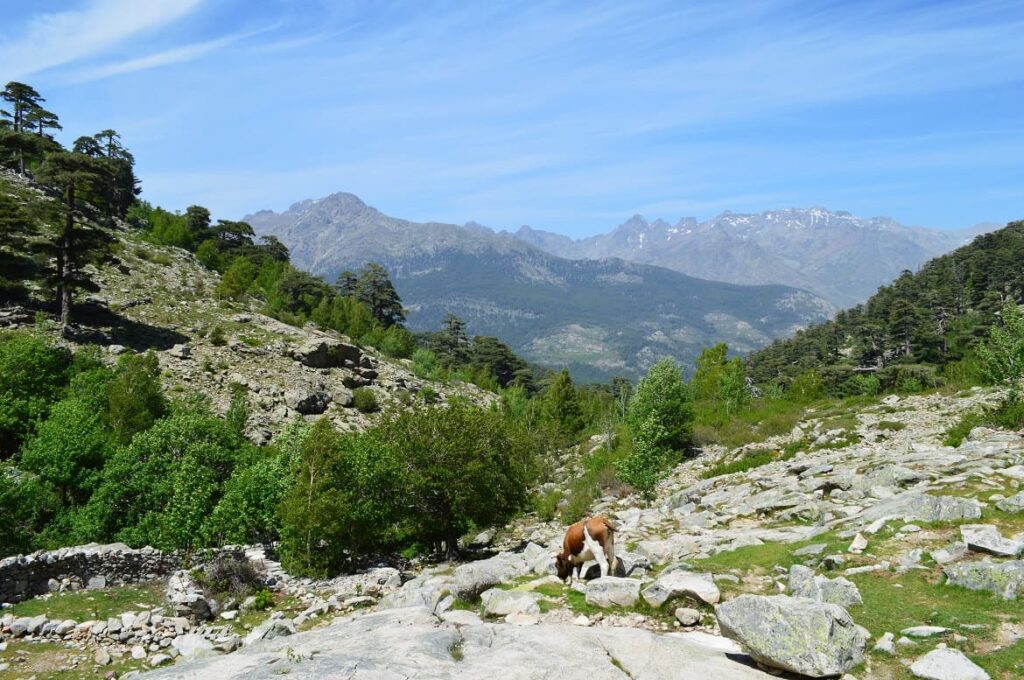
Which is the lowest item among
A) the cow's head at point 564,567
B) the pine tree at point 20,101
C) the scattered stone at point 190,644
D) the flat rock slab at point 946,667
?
the scattered stone at point 190,644

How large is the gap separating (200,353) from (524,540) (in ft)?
150

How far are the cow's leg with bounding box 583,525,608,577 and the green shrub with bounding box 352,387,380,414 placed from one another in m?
54.2

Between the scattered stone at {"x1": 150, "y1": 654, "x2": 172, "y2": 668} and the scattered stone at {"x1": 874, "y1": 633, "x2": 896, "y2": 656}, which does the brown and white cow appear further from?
the scattered stone at {"x1": 150, "y1": 654, "x2": 172, "y2": 668}

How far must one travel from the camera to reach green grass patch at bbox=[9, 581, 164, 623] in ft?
63.9

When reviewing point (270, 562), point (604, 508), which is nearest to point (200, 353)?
point (270, 562)

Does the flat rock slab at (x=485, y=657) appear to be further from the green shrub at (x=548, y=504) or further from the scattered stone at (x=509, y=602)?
the green shrub at (x=548, y=504)

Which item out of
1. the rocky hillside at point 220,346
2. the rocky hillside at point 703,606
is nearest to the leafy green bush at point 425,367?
→ the rocky hillside at point 220,346

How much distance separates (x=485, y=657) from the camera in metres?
9.37

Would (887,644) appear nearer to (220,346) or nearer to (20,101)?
(220,346)

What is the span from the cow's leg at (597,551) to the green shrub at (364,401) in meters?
54.2

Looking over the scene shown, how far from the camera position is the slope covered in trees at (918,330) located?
8812 centimetres

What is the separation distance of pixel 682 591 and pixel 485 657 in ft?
15.4

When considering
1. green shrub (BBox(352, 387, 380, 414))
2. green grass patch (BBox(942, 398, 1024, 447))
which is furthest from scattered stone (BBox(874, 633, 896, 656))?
green shrub (BBox(352, 387, 380, 414))

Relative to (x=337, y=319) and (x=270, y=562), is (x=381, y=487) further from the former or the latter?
(x=337, y=319)
